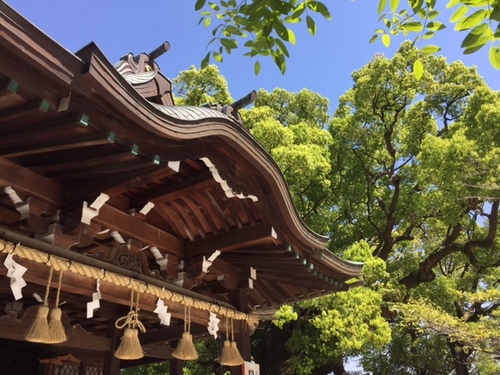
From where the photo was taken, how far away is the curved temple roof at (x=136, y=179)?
232 cm

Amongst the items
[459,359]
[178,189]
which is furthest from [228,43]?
[459,359]

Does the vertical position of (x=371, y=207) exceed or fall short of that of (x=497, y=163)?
it exceeds it

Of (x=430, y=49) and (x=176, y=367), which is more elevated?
(x=430, y=49)

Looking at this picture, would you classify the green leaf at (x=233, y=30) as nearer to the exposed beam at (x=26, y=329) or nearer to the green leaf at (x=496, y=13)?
the green leaf at (x=496, y=13)

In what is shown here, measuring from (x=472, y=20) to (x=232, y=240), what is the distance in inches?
117

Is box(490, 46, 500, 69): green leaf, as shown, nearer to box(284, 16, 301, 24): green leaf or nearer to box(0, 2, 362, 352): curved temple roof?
box(284, 16, 301, 24): green leaf

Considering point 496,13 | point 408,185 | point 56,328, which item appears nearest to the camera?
point 496,13

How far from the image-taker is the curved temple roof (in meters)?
2.32

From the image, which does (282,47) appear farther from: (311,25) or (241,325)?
(241,325)

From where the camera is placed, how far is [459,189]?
11352mm

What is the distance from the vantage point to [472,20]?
182cm

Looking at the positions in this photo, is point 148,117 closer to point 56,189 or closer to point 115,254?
point 56,189

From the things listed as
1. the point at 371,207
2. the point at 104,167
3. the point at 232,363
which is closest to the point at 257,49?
the point at 104,167

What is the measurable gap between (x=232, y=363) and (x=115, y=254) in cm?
160
